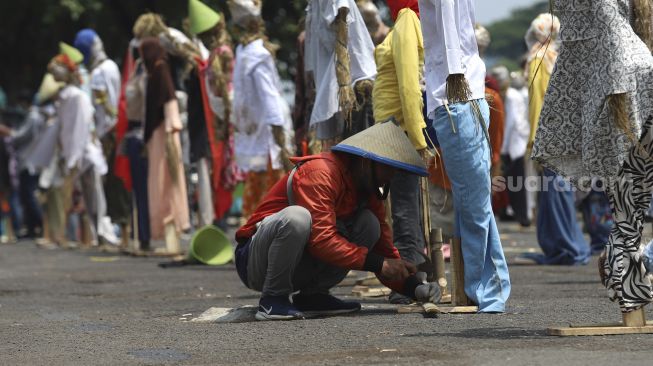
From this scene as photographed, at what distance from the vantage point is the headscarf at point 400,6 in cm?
879

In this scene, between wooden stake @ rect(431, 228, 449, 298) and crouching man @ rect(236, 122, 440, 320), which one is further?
wooden stake @ rect(431, 228, 449, 298)

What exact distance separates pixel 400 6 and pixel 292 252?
2018 mm

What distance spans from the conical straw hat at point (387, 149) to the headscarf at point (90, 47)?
9692mm

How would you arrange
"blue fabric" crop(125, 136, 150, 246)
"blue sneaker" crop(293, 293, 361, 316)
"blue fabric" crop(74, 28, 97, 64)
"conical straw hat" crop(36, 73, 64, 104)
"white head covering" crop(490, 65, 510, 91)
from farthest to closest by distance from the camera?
"white head covering" crop(490, 65, 510, 91) < "conical straw hat" crop(36, 73, 64, 104) < "blue fabric" crop(74, 28, 97, 64) < "blue fabric" crop(125, 136, 150, 246) < "blue sneaker" crop(293, 293, 361, 316)

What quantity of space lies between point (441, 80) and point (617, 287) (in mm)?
1716

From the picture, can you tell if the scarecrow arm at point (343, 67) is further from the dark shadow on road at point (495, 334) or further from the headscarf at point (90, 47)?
the headscarf at point (90, 47)

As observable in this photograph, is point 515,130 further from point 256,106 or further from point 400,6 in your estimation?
point 400,6

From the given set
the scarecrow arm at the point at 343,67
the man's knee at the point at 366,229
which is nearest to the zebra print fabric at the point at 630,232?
the man's knee at the point at 366,229

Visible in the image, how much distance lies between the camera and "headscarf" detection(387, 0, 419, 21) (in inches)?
346

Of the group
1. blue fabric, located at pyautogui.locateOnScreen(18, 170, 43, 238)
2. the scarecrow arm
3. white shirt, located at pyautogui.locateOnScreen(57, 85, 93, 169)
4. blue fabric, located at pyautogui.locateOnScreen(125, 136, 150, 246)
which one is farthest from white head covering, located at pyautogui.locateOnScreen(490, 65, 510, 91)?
the scarecrow arm

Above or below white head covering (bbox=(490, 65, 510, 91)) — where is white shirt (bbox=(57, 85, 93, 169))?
below

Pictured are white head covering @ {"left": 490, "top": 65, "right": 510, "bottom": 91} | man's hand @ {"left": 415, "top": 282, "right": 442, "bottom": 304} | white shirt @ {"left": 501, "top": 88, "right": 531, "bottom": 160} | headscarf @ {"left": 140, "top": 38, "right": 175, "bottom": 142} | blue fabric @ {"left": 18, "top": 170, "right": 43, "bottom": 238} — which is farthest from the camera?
blue fabric @ {"left": 18, "top": 170, "right": 43, "bottom": 238}

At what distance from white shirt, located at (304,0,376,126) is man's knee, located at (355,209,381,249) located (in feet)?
7.27

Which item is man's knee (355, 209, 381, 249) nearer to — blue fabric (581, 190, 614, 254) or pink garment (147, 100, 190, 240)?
blue fabric (581, 190, 614, 254)
